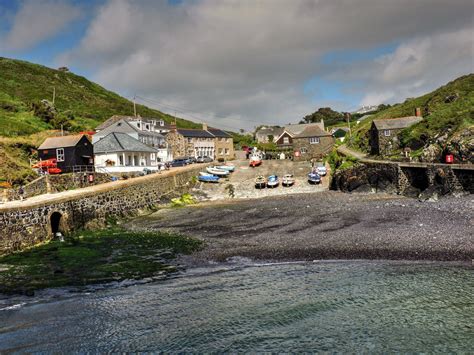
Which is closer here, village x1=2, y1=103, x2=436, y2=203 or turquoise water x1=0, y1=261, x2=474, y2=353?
turquoise water x1=0, y1=261, x2=474, y2=353

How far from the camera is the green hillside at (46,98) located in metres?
82.4

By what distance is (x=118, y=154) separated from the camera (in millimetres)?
59031

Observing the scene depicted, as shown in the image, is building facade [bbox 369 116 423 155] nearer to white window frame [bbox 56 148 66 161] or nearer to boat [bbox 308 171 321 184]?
boat [bbox 308 171 321 184]

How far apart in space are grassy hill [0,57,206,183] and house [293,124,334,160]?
43.7 m

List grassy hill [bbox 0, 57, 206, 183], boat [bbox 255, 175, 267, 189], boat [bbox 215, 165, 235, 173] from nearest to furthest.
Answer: grassy hill [bbox 0, 57, 206, 183], boat [bbox 255, 175, 267, 189], boat [bbox 215, 165, 235, 173]

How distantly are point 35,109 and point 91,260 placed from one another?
77355 millimetres

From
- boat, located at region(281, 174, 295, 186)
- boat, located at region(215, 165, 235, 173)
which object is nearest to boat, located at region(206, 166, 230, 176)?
boat, located at region(215, 165, 235, 173)

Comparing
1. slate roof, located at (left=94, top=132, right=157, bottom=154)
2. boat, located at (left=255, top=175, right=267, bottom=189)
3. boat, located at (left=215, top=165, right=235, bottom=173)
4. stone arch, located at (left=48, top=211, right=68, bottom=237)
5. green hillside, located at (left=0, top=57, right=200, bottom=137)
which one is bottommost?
stone arch, located at (left=48, top=211, right=68, bottom=237)

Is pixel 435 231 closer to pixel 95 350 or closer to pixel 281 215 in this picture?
pixel 281 215

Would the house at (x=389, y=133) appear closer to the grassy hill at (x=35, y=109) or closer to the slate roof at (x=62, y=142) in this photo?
the slate roof at (x=62, y=142)

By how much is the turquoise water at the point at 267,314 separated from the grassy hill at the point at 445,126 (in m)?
29.6

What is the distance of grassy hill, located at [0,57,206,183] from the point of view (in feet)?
183

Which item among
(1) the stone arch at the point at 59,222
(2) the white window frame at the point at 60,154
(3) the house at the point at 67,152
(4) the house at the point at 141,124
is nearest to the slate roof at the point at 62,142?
(3) the house at the point at 67,152

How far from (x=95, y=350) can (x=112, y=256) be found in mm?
13112
